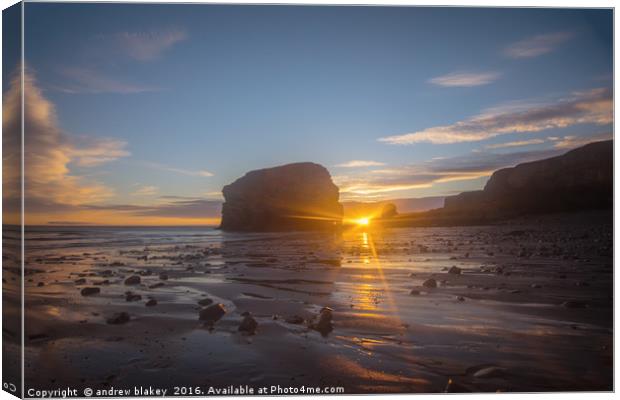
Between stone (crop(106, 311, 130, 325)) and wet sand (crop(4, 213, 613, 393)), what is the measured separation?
0.05m

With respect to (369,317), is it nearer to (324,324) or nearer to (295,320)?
(324,324)

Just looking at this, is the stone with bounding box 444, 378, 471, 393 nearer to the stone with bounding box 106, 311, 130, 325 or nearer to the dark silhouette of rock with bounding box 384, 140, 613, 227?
the dark silhouette of rock with bounding box 384, 140, 613, 227

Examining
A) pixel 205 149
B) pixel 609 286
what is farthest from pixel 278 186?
pixel 609 286

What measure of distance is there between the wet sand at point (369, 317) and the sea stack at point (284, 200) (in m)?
0.34

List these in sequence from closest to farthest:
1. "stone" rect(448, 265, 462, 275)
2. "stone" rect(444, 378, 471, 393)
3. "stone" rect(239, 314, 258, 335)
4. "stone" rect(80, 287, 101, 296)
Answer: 1. "stone" rect(444, 378, 471, 393)
2. "stone" rect(239, 314, 258, 335)
3. "stone" rect(80, 287, 101, 296)
4. "stone" rect(448, 265, 462, 275)

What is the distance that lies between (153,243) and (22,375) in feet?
15.6

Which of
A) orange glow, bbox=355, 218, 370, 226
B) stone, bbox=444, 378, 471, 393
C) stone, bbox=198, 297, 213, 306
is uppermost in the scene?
orange glow, bbox=355, 218, 370, 226

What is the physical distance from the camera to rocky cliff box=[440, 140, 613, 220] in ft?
16.7

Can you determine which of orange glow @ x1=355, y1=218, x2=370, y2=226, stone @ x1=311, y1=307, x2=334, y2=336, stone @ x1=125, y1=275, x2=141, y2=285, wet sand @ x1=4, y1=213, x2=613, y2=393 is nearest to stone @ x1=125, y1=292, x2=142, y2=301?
wet sand @ x1=4, y1=213, x2=613, y2=393

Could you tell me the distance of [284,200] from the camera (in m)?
6.38

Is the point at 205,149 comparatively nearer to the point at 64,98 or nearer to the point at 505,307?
the point at 64,98

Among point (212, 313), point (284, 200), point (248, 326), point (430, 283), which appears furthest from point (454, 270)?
point (212, 313)

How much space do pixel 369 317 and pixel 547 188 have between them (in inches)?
116

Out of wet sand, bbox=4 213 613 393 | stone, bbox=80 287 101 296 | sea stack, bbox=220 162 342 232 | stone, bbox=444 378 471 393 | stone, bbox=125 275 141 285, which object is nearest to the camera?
stone, bbox=444 378 471 393
